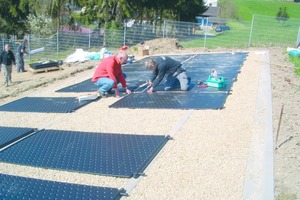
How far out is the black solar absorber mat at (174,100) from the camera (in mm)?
7266

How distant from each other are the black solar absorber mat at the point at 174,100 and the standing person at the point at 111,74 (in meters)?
0.53

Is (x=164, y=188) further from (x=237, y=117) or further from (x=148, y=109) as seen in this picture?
(x=148, y=109)

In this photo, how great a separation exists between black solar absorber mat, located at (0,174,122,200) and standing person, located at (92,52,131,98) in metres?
4.50

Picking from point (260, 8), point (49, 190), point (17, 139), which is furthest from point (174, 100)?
point (260, 8)

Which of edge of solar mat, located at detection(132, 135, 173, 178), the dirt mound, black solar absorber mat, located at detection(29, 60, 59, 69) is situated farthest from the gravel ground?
the dirt mound

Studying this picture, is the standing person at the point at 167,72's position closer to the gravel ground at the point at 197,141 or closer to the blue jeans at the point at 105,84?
the blue jeans at the point at 105,84

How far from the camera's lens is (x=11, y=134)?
20.5 feet

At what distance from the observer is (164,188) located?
4004 millimetres

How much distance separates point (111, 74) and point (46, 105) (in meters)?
1.98

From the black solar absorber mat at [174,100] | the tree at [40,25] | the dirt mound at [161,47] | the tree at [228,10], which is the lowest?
the black solar absorber mat at [174,100]

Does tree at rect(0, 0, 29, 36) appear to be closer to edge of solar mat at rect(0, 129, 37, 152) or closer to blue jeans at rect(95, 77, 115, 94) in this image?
blue jeans at rect(95, 77, 115, 94)

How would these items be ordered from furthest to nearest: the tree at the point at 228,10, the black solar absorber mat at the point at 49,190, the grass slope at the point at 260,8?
the grass slope at the point at 260,8 → the tree at the point at 228,10 → the black solar absorber mat at the point at 49,190

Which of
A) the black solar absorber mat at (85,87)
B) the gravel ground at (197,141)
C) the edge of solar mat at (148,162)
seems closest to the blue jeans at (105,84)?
the gravel ground at (197,141)

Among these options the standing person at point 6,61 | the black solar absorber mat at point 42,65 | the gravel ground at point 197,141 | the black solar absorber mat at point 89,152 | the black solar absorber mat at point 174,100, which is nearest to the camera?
the gravel ground at point 197,141
